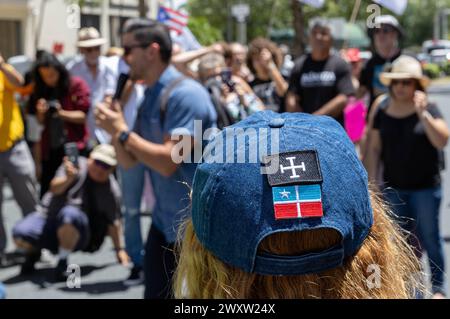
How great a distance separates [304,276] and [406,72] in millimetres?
3797

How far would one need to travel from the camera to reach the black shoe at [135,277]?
5.59 m

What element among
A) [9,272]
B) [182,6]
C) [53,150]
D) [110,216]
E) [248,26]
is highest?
[248,26]

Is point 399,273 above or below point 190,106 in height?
below

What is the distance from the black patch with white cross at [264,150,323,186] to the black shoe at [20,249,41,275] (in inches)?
199

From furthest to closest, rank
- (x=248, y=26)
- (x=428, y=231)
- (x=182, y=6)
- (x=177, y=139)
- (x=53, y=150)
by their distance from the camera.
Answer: (x=248, y=26)
(x=182, y=6)
(x=53, y=150)
(x=428, y=231)
(x=177, y=139)

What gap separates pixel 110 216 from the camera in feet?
20.1

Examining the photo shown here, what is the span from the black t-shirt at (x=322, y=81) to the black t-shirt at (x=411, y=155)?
120 centimetres

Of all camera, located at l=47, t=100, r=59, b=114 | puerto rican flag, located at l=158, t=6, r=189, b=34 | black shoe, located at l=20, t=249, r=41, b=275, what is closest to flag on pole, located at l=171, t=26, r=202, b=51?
puerto rican flag, located at l=158, t=6, r=189, b=34

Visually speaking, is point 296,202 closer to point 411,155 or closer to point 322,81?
point 411,155

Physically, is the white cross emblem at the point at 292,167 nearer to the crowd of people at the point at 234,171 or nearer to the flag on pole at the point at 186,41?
the crowd of people at the point at 234,171

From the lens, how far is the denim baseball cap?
1159 millimetres

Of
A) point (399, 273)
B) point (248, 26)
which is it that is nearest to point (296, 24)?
point (399, 273)
